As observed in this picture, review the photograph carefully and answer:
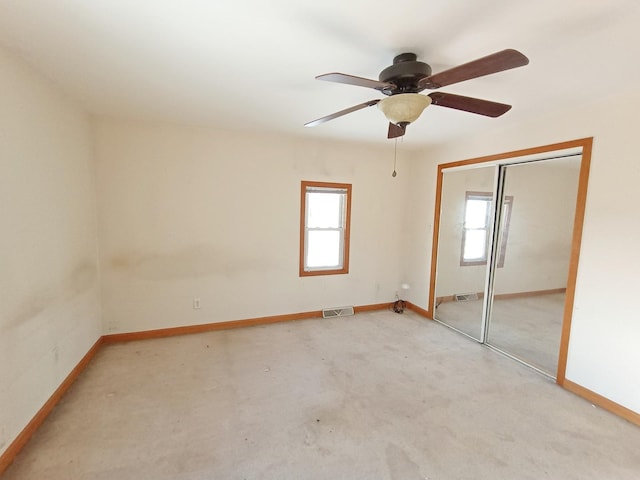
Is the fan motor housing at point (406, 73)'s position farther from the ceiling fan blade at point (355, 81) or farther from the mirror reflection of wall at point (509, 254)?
the mirror reflection of wall at point (509, 254)

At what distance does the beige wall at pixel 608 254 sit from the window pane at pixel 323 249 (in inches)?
101

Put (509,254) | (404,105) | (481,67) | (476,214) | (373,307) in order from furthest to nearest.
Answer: (373,307) → (476,214) → (509,254) → (404,105) → (481,67)

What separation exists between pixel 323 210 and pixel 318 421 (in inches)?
104

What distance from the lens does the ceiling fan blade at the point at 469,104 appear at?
5.64ft

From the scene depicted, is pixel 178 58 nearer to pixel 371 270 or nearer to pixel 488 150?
pixel 488 150

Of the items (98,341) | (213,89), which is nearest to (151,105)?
(213,89)

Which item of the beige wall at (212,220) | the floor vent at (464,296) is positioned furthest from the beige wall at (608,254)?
the beige wall at (212,220)

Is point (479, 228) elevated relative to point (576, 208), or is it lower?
lower

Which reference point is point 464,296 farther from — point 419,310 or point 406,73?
point 406,73

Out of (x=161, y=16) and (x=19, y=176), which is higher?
(x=161, y=16)

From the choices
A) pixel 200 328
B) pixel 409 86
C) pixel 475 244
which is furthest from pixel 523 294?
pixel 200 328

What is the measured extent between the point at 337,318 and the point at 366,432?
2.13 m

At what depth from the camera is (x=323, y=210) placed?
13.5ft

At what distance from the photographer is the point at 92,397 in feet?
7.49
